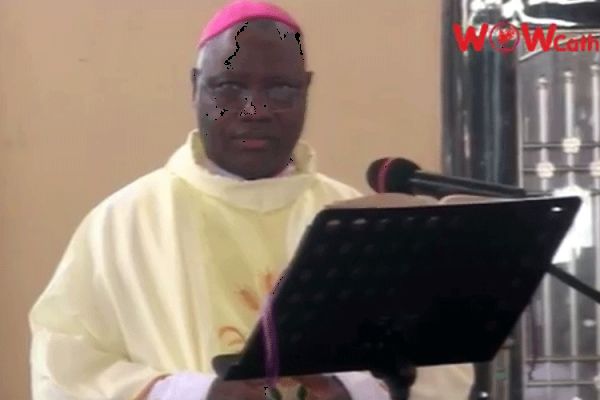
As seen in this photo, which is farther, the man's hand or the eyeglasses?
the eyeglasses

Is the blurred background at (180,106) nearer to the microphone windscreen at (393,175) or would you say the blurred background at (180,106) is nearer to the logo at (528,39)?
the logo at (528,39)

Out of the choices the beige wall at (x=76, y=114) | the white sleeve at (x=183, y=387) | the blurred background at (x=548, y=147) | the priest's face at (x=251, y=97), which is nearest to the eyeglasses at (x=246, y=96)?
the priest's face at (x=251, y=97)

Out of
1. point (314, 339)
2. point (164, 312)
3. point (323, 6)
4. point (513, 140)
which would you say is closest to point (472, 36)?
point (513, 140)

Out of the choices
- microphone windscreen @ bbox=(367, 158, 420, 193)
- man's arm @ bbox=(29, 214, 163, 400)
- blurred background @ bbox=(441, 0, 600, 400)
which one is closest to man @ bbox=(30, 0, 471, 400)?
man's arm @ bbox=(29, 214, 163, 400)

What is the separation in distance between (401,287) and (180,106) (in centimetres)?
141

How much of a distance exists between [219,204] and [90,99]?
93 cm

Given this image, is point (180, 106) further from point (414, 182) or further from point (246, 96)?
point (414, 182)

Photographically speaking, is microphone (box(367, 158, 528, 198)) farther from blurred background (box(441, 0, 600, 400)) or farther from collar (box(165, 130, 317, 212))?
blurred background (box(441, 0, 600, 400))

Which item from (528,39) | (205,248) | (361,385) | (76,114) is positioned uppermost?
(528,39)

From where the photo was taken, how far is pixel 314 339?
133cm

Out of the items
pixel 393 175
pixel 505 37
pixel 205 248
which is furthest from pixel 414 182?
pixel 505 37

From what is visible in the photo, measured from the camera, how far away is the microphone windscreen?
5.16ft

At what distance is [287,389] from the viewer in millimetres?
1585

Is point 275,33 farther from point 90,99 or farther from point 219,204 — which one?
point 90,99
